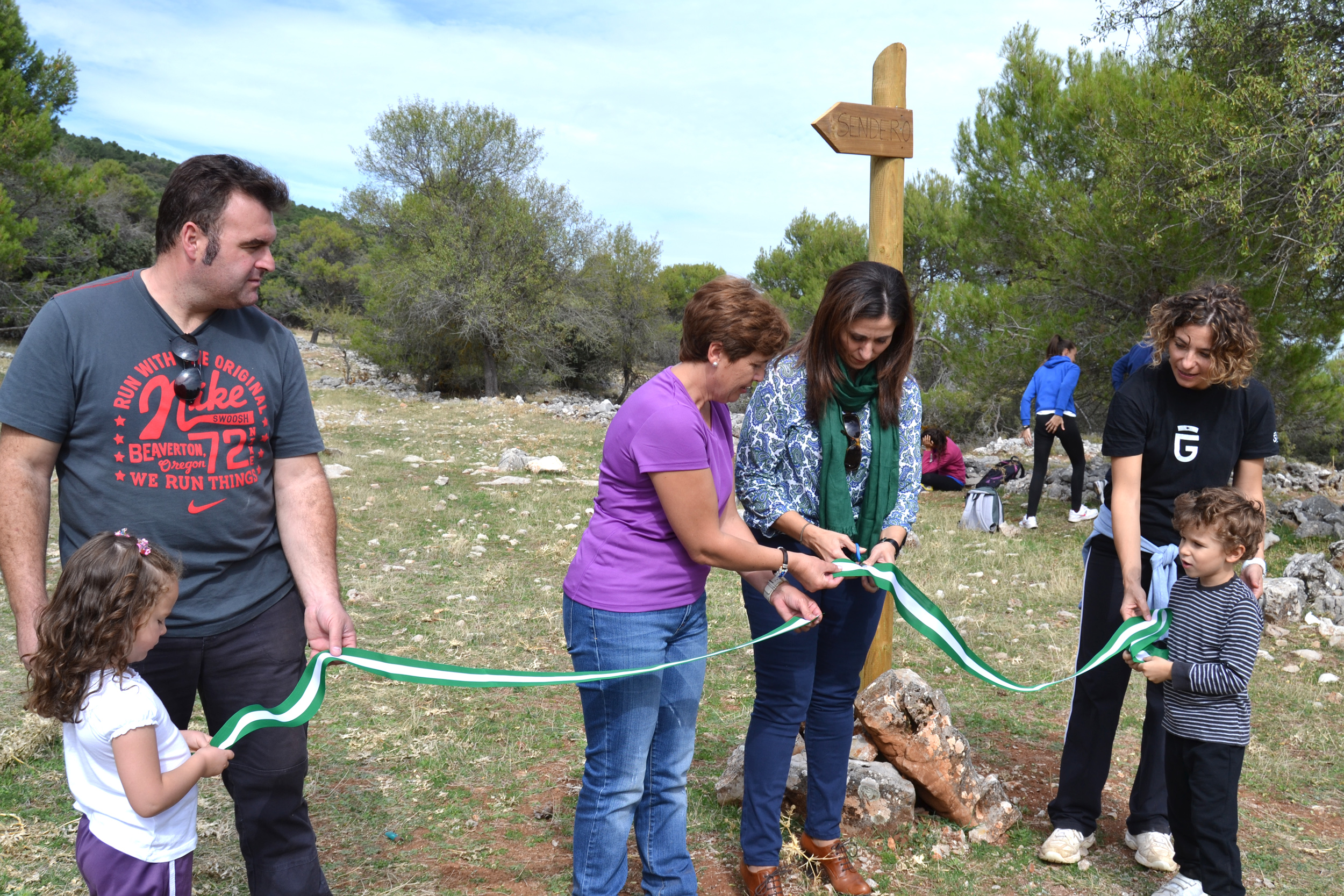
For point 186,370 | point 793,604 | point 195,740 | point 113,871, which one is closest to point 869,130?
point 793,604

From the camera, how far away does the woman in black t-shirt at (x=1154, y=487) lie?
3021 mm

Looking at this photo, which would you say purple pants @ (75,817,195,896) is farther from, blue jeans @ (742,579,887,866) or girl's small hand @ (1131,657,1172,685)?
girl's small hand @ (1131,657,1172,685)

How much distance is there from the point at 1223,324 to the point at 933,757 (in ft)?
6.31

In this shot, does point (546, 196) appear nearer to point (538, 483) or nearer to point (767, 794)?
point (538, 483)

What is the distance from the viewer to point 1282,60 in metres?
8.59

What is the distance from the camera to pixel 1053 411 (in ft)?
31.2

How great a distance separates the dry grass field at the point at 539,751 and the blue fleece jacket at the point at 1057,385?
1836 mm

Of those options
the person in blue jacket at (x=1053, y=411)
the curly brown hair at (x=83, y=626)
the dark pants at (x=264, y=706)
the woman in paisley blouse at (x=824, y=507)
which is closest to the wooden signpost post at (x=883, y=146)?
the woman in paisley blouse at (x=824, y=507)

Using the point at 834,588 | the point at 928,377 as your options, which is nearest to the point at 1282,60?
the point at 834,588

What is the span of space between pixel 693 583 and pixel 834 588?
0.57 meters

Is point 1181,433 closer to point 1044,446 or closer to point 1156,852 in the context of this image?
point 1156,852

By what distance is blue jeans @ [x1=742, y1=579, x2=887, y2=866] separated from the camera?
2920mm

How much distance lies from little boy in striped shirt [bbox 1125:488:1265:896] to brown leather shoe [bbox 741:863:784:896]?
4.30 feet

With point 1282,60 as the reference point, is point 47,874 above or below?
below
